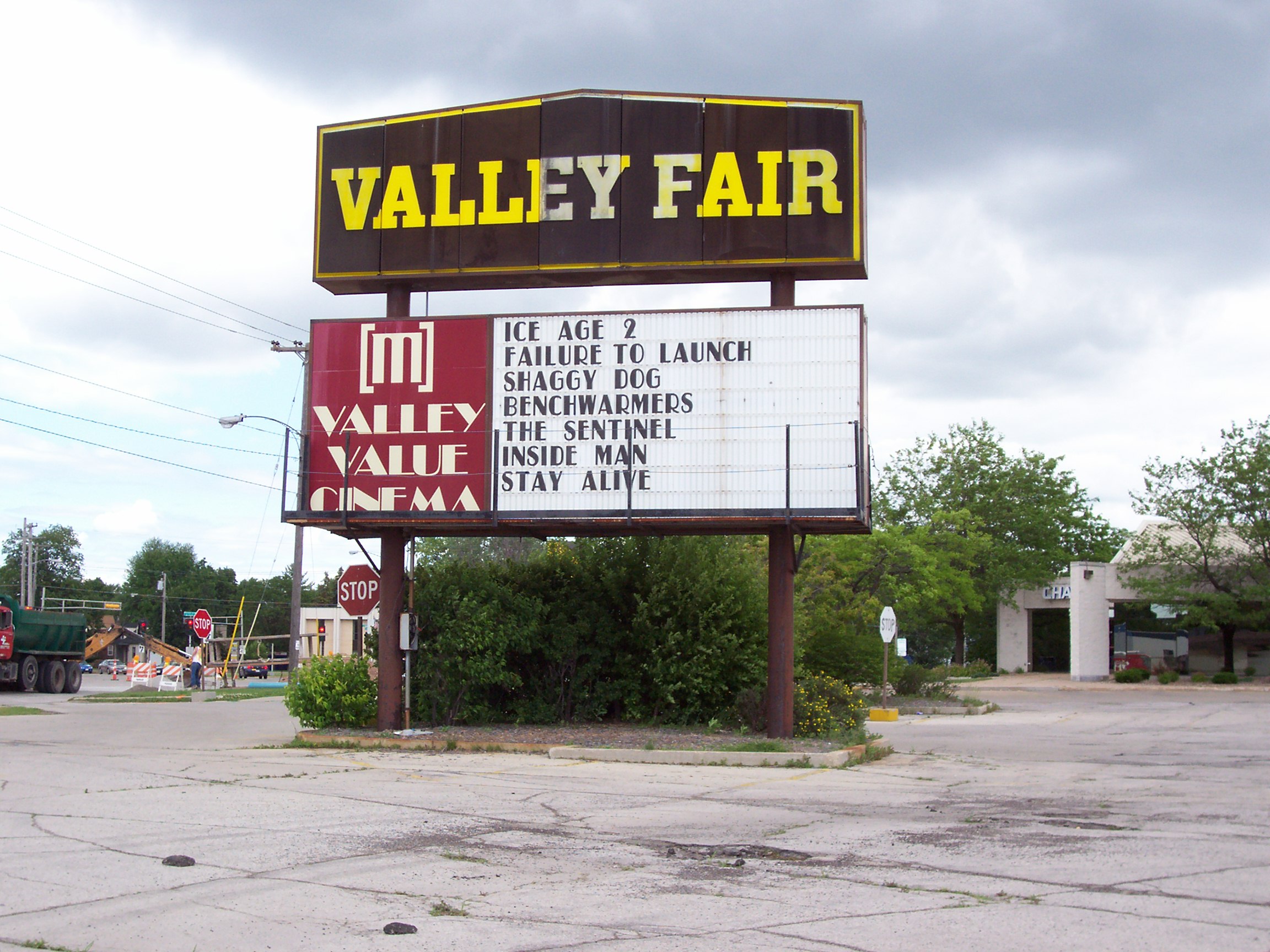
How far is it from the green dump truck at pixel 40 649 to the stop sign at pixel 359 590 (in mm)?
22912

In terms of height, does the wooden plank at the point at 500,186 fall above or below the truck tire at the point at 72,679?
above

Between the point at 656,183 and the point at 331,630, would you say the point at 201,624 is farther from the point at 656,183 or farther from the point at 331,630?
the point at 331,630

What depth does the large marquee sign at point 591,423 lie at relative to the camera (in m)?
17.2

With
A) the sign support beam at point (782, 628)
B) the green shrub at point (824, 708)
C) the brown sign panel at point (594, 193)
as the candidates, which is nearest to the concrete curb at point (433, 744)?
the sign support beam at point (782, 628)

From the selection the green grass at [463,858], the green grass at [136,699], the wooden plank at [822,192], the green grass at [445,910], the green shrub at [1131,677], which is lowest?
the green grass at [136,699]

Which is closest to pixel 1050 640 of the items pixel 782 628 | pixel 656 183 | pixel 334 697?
pixel 782 628

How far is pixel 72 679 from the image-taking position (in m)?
41.6

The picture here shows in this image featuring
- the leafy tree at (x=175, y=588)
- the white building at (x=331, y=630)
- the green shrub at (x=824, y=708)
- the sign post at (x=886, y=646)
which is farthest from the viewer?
the leafy tree at (x=175, y=588)

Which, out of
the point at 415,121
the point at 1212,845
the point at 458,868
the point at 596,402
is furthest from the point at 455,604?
the point at 1212,845

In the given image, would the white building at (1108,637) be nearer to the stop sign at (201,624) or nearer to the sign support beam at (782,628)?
the stop sign at (201,624)

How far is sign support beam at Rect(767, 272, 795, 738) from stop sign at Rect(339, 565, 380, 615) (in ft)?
21.6

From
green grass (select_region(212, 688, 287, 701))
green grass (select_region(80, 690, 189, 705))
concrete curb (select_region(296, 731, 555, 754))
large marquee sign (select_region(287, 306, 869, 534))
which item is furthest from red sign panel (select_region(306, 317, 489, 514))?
green grass (select_region(212, 688, 287, 701))

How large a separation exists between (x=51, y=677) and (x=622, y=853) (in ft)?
123

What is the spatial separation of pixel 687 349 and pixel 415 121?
5.91 m
